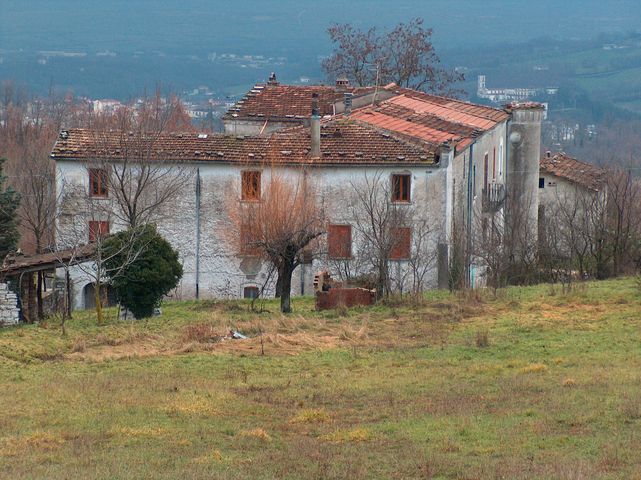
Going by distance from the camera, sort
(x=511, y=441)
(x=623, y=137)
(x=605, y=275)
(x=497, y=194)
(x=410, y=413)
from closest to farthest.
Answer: (x=511, y=441) < (x=410, y=413) < (x=605, y=275) < (x=497, y=194) < (x=623, y=137)

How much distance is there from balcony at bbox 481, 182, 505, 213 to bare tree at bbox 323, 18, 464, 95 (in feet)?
63.2

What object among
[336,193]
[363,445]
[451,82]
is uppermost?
[451,82]

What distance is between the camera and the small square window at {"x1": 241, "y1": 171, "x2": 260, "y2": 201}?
38.0 m

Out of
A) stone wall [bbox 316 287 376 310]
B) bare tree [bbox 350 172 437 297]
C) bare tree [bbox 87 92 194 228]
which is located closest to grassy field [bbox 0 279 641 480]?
stone wall [bbox 316 287 376 310]

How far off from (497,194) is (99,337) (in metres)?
21.2

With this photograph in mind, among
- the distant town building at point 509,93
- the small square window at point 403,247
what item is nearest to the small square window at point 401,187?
the small square window at point 403,247

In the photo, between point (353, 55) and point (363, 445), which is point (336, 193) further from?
point (353, 55)

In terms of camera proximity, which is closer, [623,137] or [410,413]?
[410,413]

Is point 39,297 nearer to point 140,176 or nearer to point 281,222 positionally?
point 281,222

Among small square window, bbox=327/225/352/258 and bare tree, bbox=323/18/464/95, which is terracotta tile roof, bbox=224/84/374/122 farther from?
bare tree, bbox=323/18/464/95

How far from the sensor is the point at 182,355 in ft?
78.9

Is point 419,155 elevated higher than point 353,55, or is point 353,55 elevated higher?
point 353,55

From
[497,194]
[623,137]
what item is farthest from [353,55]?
[623,137]

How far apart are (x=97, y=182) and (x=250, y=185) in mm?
4453
